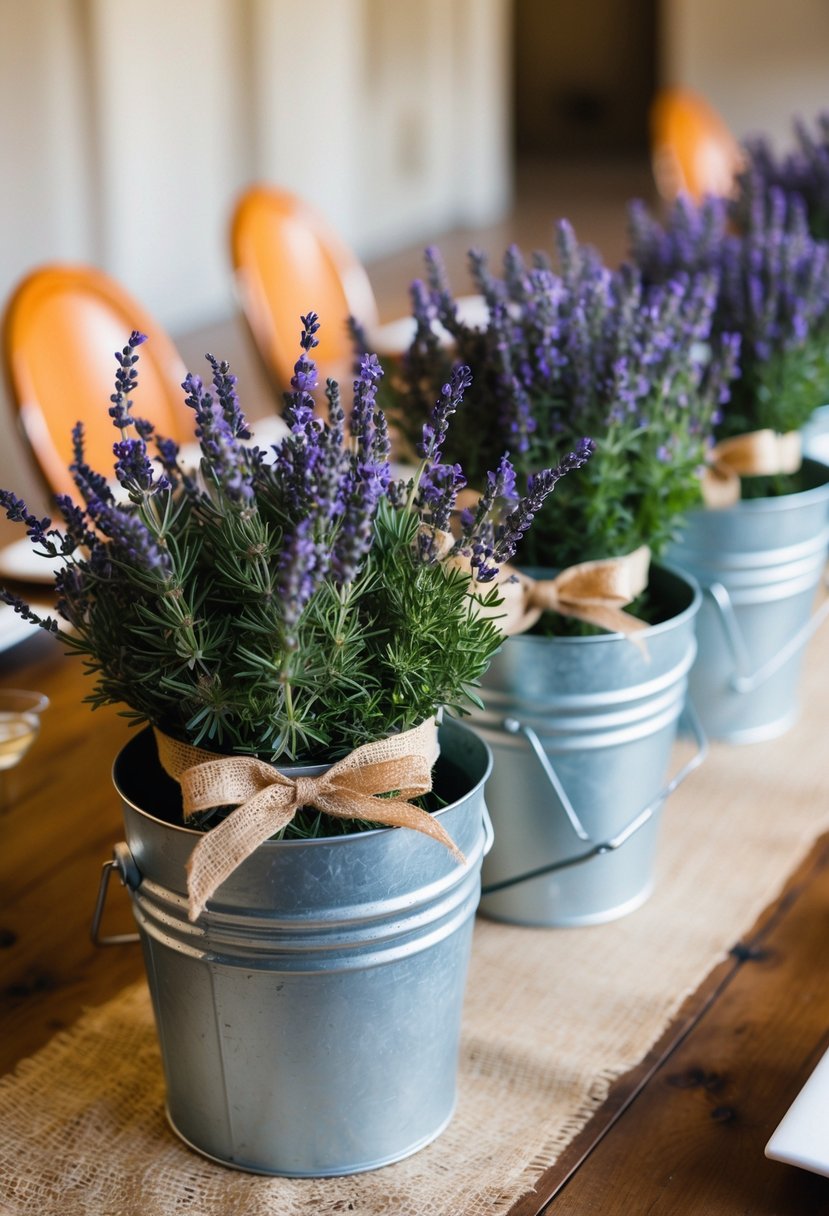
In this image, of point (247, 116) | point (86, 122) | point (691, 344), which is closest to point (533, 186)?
point (247, 116)

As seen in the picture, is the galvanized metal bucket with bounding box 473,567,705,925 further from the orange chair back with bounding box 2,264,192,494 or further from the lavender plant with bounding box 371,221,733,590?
the orange chair back with bounding box 2,264,192,494

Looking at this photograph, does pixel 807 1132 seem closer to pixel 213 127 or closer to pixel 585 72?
pixel 213 127

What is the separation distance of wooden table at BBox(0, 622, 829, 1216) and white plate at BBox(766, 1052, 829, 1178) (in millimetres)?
37

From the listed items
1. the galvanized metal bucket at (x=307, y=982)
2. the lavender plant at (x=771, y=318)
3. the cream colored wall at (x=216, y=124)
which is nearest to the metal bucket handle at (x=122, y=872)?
the galvanized metal bucket at (x=307, y=982)

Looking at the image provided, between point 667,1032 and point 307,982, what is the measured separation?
35 cm

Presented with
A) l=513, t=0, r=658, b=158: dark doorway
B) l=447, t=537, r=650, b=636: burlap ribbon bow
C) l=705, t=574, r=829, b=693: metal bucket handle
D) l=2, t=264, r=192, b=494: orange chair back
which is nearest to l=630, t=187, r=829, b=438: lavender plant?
l=705, t=574, r=829, b=693: metal bucket handle

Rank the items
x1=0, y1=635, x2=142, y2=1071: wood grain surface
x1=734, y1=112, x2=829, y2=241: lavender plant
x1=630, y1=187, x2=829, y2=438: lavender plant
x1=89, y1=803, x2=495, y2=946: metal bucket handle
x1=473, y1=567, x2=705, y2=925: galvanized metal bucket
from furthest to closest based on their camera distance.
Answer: x1=734, y1=112, x2=829, y2=241: lavender plant, x1=630, y1=187, x2=829, y2=438: lavender plant, x1=473, y1=567, x2=705, y2=925: galvanized metal bucket, x1=0, y1=635, x2=142, y2=1071: wood grain surface, x1=89, y1=803, x2=495, y2=946: metal bucket handle

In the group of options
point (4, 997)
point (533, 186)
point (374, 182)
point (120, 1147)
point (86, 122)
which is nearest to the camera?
point (120, 1147)

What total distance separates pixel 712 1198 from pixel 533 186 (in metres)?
9.60

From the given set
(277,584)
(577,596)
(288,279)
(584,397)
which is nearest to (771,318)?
(584,397)

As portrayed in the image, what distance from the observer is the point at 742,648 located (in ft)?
5.64

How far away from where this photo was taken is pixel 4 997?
1148mm

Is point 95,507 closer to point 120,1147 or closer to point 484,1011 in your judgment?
point 120,1147

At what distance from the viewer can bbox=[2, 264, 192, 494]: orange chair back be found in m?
2.08
